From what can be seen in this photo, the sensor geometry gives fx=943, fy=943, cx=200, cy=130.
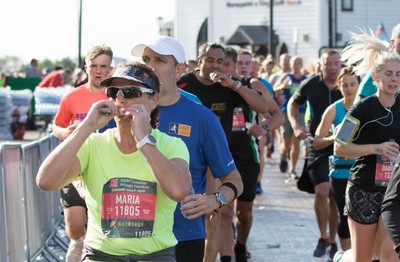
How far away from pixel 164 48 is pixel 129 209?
4.87 ft

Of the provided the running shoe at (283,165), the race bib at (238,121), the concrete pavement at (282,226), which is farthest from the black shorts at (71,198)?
the running shoe at (283,165)

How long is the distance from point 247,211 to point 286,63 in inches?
386

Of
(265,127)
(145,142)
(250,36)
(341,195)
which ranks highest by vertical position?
(250,36)

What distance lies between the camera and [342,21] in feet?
185

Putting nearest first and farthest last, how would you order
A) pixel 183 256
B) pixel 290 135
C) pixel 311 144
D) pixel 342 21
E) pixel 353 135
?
pixel 183 256 → pixel 353 135 → pixel 311 144 → pixel 290 135 → pixel 342 21

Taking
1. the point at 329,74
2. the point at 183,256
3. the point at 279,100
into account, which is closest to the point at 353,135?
the point at 183,256

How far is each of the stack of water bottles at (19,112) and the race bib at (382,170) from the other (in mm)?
18703

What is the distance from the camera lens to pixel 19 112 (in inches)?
969

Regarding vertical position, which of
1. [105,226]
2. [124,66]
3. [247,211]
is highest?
[124,66]

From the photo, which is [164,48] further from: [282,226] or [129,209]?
[282,226]

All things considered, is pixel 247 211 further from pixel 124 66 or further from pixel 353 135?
pixel 124 66

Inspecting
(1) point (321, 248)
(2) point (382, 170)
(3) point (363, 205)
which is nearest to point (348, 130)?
(2) point (382, 170)

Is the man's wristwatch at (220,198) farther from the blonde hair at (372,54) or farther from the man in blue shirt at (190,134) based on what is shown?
the blonde hair at (372,54)

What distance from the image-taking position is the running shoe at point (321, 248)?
9414 millimetres
